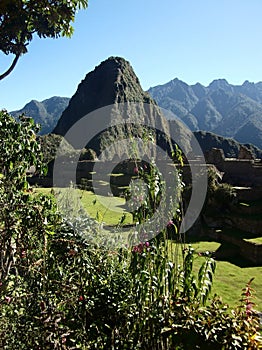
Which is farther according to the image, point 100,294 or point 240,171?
point 240,171

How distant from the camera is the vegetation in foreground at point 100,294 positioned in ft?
9.08

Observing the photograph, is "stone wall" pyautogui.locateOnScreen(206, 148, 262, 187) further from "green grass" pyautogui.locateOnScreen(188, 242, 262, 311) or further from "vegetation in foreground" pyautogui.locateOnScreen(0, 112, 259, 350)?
"vegetation in foreground" pyautogui.locateOnScreen(0, 112, 259, 350)

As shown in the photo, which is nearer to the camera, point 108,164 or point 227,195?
point 227,195

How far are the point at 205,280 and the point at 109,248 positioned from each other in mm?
1220

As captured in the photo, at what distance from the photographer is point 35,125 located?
320 cm

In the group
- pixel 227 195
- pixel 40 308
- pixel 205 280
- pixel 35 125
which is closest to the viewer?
pixel 40 308

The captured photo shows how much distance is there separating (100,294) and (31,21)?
10.3 ft

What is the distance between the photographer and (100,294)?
10.7 ft

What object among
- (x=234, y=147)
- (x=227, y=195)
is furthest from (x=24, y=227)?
(x=234, y=147)

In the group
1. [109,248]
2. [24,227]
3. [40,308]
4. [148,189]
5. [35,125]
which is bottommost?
[40,308]

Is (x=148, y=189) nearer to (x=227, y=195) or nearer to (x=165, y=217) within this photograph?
(x=165, y=217)

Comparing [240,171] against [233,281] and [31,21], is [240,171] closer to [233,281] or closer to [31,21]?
[233,281]

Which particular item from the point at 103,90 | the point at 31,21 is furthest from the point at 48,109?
the point at 31,21

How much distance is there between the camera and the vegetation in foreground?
9.08 ft
